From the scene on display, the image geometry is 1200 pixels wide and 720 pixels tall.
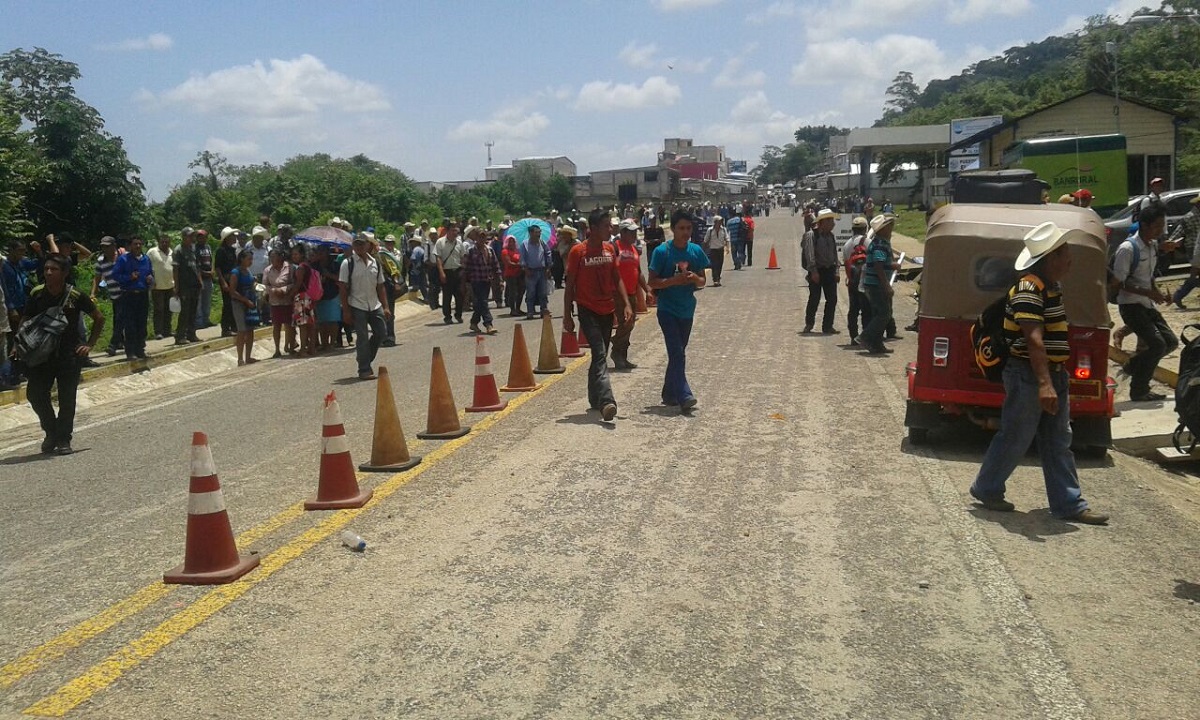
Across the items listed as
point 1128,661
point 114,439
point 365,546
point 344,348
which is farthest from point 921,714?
point 344,348

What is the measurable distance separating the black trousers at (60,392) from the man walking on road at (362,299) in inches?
167

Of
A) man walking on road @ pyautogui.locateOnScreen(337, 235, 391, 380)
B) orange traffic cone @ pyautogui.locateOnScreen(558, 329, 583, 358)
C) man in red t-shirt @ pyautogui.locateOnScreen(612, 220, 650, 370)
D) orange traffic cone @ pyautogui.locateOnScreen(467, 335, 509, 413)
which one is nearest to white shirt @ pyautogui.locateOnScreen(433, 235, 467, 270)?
man in red t-shirt @ pyautogui.locateOnScreen(612, 220, 650, 370)

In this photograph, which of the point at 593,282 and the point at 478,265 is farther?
the point at 478,265

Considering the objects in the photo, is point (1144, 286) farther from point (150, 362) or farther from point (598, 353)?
point (150, 362)

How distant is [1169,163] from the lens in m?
43.6

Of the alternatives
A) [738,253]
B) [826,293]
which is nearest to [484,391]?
[826,293]

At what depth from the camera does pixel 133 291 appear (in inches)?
630

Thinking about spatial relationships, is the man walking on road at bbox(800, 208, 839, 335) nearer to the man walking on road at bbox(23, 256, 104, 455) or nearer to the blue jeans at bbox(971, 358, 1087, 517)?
the blue jeans at bbox(971, 358, 1087, 517)

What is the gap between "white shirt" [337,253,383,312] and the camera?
14234mm

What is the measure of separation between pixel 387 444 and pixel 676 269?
140 inches

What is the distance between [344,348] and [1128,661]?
15465 mm

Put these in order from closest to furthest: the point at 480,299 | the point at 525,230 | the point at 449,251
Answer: the point at 480,299, the point at 449,251, the point at 525,230

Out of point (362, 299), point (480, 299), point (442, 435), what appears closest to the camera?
point (442, 435)

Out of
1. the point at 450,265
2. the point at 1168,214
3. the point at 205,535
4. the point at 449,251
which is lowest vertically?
the point at 205,535
